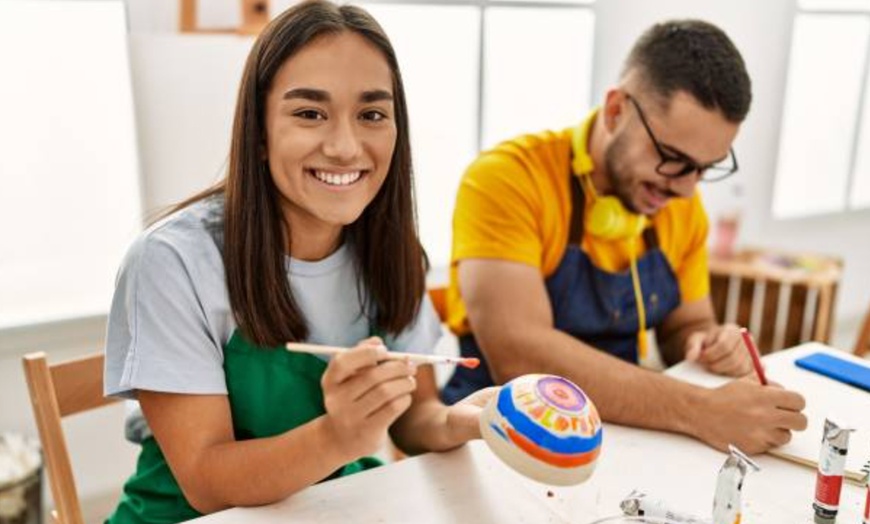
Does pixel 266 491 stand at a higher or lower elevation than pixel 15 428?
higher

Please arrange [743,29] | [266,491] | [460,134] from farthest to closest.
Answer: [743,29] → [460,134] → [266,491]

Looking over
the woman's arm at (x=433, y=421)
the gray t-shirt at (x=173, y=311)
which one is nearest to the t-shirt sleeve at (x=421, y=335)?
the woman's arm at (x=433, y=421)

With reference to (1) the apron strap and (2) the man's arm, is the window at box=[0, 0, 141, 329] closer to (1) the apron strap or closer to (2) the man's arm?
(2) the man's arm

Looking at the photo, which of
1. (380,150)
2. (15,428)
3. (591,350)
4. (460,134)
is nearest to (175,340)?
(380,150)

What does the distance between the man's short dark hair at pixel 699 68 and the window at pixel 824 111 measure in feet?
7.35

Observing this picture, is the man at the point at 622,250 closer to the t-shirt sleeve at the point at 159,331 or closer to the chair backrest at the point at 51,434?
the t-shirt sleeve at the point at 159,331

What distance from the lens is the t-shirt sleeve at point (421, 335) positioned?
1.33 metres

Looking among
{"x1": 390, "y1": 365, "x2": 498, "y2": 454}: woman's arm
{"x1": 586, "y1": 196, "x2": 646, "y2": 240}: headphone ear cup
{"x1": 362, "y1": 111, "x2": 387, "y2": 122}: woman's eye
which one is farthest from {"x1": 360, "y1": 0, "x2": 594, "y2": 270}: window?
{"x1": 362, "y1": 111, "x2": 387, "y2": 122}: woman's eye

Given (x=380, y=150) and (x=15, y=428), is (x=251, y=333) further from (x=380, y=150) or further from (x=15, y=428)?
(x=15, y=428)

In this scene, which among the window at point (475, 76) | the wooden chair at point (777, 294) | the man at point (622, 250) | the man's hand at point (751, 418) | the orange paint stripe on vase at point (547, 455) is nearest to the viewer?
the orange paint stripe on vase at point (547, 455)

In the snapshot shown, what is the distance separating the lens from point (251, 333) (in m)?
1.12

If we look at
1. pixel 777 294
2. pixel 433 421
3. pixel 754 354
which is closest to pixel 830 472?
pixel 754 354

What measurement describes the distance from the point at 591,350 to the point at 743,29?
2391 mm

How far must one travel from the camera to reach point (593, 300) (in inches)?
64.8
